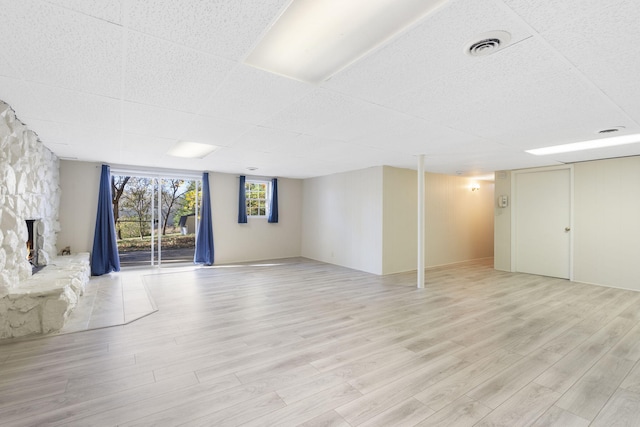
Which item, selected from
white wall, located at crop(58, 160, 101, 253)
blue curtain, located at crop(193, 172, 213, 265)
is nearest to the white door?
blue curtain, located at crop(193, 172, 213, 265)

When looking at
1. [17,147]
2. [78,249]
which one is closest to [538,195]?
[17,147]

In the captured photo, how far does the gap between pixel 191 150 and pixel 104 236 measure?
283 cm

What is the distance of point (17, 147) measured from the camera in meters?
3.17

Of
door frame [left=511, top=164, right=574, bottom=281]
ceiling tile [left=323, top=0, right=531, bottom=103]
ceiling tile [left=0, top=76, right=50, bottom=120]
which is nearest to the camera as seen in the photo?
ceiling tile [left=323, top=0, right=531, bottom=103]

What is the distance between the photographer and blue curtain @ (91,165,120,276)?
5848 mm

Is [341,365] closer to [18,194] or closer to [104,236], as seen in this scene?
[18,194]

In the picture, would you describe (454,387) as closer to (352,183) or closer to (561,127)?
(561,127)

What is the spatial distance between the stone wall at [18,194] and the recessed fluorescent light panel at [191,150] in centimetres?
168

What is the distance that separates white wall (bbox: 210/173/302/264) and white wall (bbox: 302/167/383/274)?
300mm

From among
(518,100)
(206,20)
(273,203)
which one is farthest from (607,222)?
(273,203)

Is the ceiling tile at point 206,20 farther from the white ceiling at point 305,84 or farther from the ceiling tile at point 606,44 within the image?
the ceiling tile at point 606,44

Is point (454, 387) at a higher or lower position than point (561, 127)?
lower

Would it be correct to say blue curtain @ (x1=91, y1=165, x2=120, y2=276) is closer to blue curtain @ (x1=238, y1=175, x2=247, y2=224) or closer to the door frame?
blue curtain @ (x1=238, y1=175, x2=247, y2=224)

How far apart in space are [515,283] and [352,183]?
12.3ft
